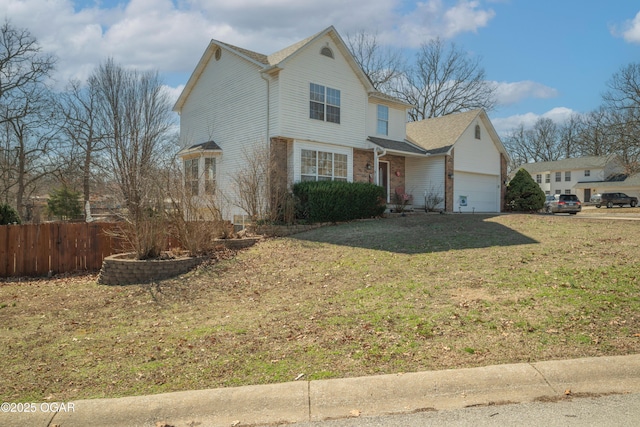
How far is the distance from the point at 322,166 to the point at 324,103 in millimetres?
2642

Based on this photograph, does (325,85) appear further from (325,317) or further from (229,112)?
(325,317)

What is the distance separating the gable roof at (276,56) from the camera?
16.4m

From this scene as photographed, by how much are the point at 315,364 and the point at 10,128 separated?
85.4ft

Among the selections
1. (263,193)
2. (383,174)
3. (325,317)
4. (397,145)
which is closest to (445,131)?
(397,145)

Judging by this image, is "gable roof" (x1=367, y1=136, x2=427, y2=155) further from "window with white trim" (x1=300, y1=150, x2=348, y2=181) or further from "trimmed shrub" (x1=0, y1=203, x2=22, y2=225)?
"trimmed shrub" (x1=0, y1=203, x2=22, y2=225)

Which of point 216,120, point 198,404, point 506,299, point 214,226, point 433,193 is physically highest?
point 216,120

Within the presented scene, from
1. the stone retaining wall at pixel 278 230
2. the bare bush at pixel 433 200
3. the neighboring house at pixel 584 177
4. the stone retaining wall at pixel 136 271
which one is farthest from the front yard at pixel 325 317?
the neighboring house at pixel 584 177

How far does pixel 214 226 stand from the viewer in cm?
1168

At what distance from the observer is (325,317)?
5.94 m

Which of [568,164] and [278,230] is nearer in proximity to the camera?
[278,230]

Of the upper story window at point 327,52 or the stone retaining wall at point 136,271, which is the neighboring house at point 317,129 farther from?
the stone retaining wall at point 136,271

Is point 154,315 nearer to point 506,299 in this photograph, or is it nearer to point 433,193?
point 506,299

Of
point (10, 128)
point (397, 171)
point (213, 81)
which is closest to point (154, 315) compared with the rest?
point (213, 81)

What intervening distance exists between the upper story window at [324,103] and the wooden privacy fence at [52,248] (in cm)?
923
